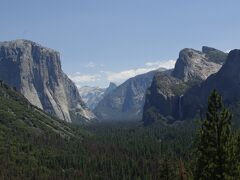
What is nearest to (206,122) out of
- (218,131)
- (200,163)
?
(218,131)

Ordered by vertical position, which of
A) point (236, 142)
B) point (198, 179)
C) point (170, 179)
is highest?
point (236, 142)

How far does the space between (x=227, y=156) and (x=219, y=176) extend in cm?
249

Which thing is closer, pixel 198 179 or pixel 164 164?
pixel 198 179

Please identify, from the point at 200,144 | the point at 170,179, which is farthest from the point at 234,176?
the point at 170,179

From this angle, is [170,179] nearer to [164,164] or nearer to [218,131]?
[164,164]

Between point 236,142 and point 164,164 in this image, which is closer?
point 236,142

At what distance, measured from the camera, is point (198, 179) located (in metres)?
55.1

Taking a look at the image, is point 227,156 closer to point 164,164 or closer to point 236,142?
point 236,142

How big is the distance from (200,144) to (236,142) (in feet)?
15.8

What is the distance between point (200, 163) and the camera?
5444cm

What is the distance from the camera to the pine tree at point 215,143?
5272cm

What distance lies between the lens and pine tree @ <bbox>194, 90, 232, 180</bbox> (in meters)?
52.7

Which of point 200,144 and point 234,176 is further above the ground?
point 200,144

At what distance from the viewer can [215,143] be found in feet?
176
